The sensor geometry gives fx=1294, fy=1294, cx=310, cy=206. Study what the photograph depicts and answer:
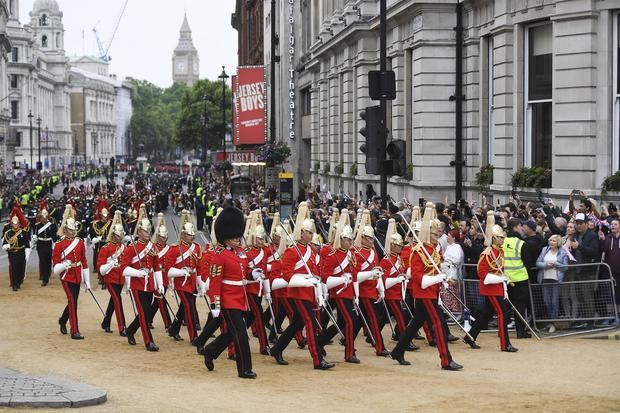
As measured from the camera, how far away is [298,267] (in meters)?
16.3

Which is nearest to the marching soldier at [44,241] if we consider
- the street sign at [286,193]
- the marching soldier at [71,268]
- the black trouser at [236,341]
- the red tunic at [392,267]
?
the street sign at [286,193]

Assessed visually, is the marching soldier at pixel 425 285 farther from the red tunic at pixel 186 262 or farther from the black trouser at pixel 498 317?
the red tunic at pixel 186 262

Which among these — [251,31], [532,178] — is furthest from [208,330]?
[251,31]

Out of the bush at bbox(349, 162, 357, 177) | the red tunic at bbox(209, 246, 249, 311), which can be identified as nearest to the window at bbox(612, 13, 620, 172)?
the red tunic at bbox(209, 246, 249, 311)

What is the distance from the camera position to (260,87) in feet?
209

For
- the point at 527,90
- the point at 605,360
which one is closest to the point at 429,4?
the point at 527,90

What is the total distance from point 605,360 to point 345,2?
31.9 m

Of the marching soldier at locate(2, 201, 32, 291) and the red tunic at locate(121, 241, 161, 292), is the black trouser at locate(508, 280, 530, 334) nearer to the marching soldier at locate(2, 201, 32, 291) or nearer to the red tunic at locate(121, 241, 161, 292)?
the red tunic at locate(121, 241, 161, 292)

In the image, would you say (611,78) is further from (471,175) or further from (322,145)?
(322,145)

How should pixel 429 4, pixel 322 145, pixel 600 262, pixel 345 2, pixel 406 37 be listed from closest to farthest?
pixel 600 262
pixel 429 4
pixel 406 37
pixel 345 2
pixel 322 145

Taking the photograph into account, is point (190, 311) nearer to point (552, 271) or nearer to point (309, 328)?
point (309, 328)

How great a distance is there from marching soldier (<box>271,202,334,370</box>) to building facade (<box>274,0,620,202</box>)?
403 inches

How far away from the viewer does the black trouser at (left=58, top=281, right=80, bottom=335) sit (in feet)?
62.7

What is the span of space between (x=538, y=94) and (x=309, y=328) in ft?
41.6
